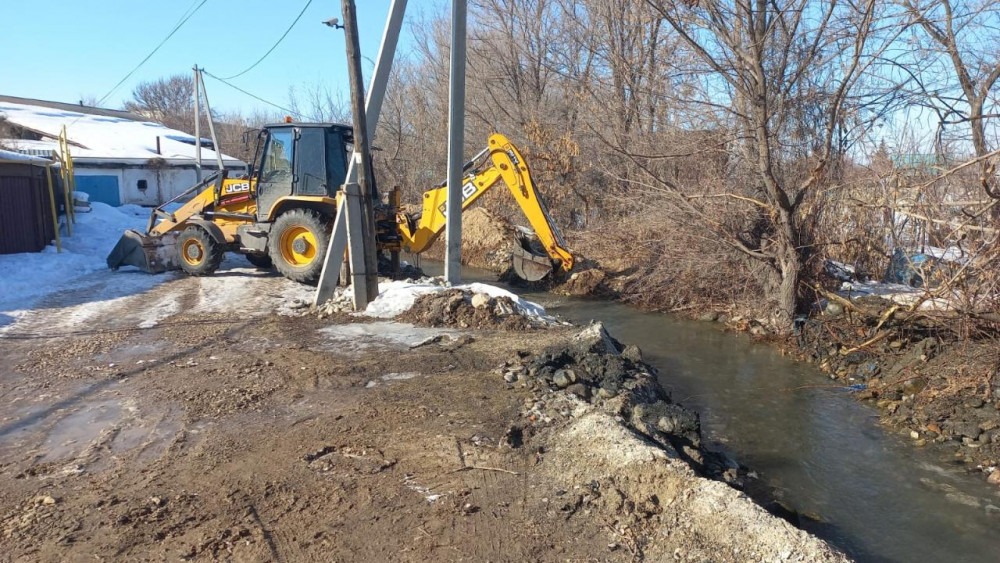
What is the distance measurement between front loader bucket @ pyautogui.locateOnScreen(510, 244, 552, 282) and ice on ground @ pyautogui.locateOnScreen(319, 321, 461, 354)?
4.94 metres

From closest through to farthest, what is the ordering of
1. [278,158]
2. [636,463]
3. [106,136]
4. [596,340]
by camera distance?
[636,463]
[596,340]
[278,158]
[106,136]

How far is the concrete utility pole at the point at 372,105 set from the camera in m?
10.5

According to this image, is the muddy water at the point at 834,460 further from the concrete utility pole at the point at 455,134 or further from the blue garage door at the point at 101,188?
the blue garage door at the point at 101,188

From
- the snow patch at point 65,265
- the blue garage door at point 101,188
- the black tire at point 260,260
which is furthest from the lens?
the blue garage door at point 101,188

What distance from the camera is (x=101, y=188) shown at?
25984mm

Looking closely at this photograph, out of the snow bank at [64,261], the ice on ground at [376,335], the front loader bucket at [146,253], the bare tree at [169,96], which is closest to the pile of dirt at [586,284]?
the ice on ground at [376,335]

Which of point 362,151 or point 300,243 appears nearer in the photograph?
point 362,151

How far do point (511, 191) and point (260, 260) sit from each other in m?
5.79

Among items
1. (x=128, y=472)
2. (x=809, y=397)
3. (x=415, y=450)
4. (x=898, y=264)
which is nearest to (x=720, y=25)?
(x=809, y=397)

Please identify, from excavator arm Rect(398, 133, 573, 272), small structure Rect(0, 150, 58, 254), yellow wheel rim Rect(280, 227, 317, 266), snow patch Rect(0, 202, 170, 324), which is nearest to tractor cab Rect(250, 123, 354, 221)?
yellow wheel rim Rect(280, 227, 317, 266)

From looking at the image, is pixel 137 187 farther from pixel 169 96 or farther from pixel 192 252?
pixel 169 96

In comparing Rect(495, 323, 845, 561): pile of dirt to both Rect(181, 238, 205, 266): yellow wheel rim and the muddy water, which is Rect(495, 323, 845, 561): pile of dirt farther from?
Rect(181, 238, 205, 266): yellow wheel rim

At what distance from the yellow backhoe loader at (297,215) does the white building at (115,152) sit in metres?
12.0

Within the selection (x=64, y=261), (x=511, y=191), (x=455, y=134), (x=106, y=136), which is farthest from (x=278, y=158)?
(x=106, y=136)
